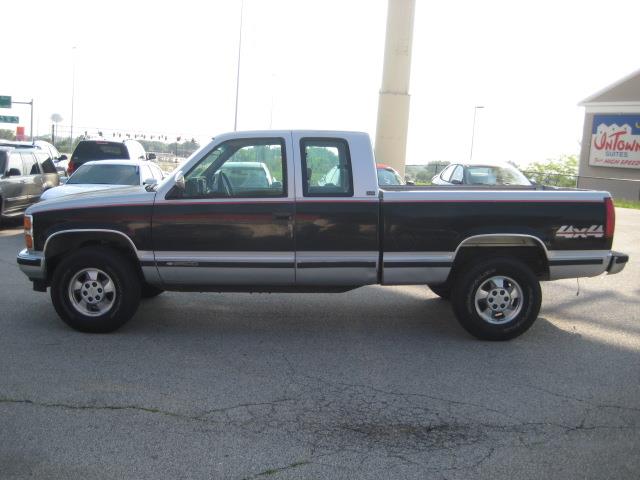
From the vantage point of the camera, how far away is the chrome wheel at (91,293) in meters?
6.65

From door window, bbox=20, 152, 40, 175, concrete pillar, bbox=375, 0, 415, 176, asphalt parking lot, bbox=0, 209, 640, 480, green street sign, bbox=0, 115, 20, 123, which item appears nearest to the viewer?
asphalt parking lot, bbox=0, 209, 640, 480

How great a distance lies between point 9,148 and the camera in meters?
14.6

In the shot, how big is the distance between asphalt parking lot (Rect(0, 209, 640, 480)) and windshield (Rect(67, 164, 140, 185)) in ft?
17.0

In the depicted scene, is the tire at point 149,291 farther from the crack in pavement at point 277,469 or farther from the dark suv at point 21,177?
the dark suv at point 21,177

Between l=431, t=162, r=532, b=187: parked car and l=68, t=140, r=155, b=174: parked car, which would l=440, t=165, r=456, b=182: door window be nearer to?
l=431, t=162, r=532, b=187: parked car

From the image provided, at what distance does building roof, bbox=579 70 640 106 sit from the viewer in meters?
36.3

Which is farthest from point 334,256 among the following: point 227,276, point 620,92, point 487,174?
point 620,92

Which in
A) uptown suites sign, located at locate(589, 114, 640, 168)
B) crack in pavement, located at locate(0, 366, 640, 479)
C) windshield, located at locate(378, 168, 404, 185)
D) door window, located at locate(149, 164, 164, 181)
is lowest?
crack in pavement, located at locate(0, 366, 640, 479)

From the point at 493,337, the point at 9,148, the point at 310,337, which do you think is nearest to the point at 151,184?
the point at 310,337

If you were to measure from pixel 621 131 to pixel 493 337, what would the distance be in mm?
34332

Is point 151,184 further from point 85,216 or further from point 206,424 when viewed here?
point 206,424

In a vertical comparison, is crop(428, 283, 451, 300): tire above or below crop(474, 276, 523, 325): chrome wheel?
below

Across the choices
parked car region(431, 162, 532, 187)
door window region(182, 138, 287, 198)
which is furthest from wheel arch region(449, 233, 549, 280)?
parked car region(431, 162, 532, 187)

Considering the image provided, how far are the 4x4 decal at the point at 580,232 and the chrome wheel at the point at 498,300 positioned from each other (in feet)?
2.15
